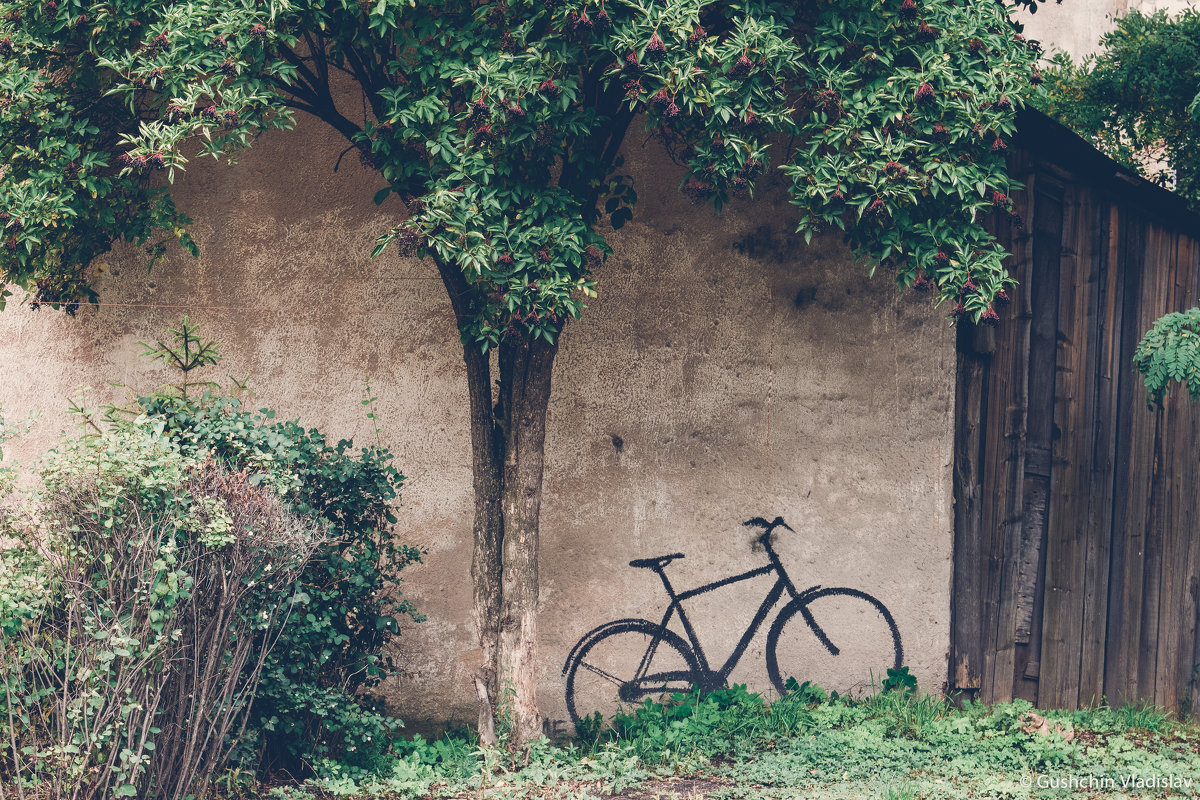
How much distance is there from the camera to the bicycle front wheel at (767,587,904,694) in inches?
213

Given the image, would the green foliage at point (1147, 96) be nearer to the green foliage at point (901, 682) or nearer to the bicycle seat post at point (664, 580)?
the green foliage at point (901, 682)

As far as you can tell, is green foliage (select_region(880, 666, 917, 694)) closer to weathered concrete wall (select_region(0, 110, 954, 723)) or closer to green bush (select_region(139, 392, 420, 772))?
weathered concrete wall (select_region(0, 110, 954, 723))

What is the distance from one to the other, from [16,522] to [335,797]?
6.11 feet

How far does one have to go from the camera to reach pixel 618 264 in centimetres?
546

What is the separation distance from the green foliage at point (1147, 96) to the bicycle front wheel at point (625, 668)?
4135 millimetres

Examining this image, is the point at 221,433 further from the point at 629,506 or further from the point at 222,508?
the point at 629,506

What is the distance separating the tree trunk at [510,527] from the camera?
4582 mm

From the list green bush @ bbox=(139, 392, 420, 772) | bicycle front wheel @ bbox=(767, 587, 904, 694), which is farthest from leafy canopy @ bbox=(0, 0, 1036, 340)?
bicycle front wheel @ bbox=(767, 587, 904, 694)

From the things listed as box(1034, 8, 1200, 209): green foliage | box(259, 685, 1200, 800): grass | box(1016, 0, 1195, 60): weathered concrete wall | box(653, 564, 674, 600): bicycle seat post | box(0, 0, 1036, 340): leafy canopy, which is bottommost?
box(259, 685, 1200, 800): grass

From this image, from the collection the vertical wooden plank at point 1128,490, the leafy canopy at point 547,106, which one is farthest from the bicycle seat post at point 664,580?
the vertical wooden plank at point 1128,490

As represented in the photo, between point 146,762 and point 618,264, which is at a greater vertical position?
point 618,264

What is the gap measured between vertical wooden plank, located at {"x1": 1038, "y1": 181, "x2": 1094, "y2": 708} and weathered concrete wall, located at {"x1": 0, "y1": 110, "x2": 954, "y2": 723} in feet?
2.08

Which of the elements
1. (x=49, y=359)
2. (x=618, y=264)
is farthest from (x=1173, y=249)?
(x=49, y=359)

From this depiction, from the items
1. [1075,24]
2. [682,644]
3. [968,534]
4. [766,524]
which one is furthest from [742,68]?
[1075,24]
